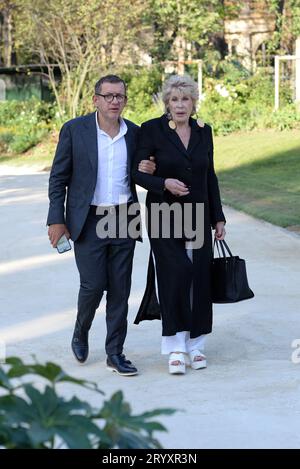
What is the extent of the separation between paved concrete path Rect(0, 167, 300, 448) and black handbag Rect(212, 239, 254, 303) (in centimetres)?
41

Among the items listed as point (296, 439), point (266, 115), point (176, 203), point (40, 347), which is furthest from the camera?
point (266, 115)

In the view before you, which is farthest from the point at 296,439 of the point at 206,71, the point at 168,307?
the point at 206,71

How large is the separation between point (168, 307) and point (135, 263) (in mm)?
4245

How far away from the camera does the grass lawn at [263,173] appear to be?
15.7 m

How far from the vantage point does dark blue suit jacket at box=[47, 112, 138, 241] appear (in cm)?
697

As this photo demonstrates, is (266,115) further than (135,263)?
Yes

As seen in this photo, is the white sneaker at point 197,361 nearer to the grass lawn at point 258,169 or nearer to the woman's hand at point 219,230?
the woman's hand at point 219,230

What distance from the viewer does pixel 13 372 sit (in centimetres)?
293

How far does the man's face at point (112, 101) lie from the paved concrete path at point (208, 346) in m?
1.57

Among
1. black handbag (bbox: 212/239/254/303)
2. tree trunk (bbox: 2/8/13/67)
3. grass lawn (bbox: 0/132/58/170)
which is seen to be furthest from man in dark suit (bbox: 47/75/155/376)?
tree trunk (bbox: 2/8/13/67)

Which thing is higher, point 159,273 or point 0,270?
point 159,273

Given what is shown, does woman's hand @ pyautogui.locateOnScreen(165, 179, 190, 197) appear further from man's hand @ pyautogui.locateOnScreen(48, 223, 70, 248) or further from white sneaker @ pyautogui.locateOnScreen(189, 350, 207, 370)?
white sneaker @ pyautogui.locateOnScreen(189, 350, 207, 370)
